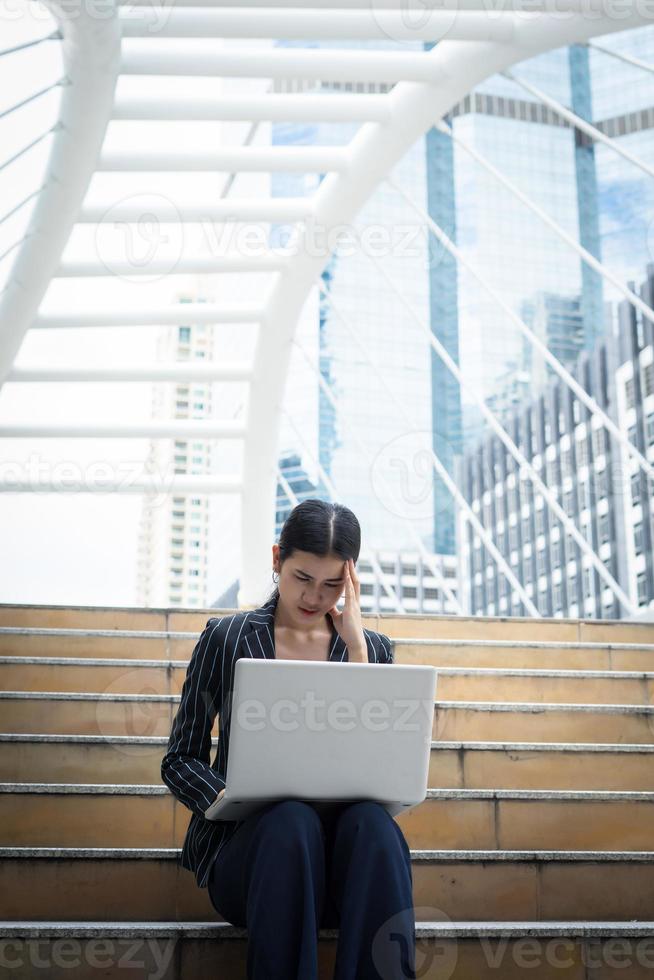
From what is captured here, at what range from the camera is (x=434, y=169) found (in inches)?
1901

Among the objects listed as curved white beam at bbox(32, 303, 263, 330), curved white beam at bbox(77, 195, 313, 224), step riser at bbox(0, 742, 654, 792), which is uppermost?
curved white beam at bbox(77, 195, 313, 224)

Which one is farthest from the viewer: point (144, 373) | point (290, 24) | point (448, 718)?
point (144, 373)

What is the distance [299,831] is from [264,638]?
0.57m

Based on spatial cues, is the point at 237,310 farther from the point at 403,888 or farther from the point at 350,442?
the point at 403,888

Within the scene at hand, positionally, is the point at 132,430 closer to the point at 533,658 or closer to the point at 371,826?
the point at 533,658

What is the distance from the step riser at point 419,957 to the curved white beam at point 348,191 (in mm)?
4461

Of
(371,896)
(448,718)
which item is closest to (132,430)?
(448,718)

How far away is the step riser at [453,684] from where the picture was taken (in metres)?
3.61

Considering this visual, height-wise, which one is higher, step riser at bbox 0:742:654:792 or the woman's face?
the woman's face

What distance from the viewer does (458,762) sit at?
3246 mm

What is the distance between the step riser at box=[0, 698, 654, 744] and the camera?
133 inches

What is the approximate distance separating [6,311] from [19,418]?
6.46ft

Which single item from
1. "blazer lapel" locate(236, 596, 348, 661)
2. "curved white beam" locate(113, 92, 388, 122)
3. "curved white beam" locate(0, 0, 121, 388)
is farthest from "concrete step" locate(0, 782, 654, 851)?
"curved white beam" locate(113, 92, 388, 122)

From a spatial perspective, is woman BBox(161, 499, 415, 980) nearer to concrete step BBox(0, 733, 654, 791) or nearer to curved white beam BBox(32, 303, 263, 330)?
concrete step BBox(0, 733, 654, 791)
